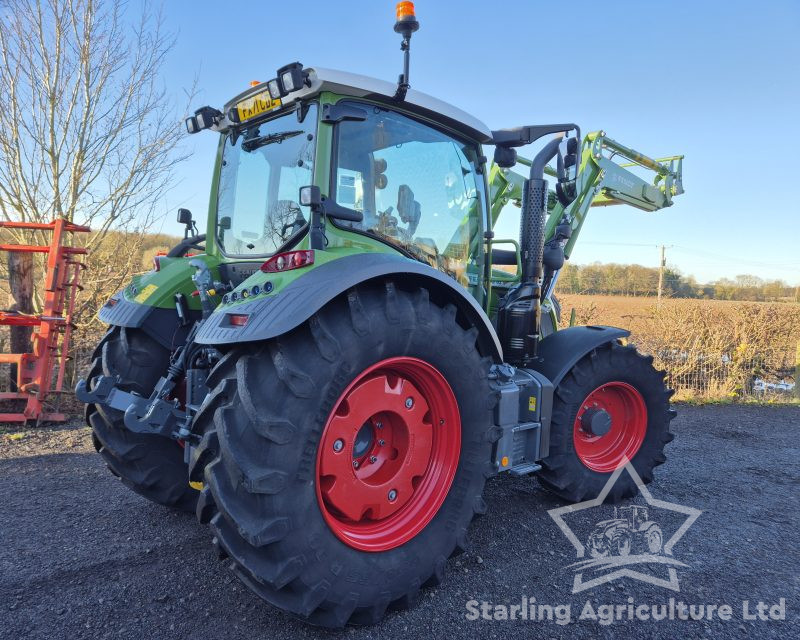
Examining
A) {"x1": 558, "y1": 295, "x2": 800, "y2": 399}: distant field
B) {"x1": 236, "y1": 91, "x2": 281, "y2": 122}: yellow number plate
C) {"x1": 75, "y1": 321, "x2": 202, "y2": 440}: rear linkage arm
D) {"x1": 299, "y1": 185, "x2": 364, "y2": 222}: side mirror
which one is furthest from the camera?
{"x1": 558, "y1": 295, "x2": 800, "y2": 399}: distant field

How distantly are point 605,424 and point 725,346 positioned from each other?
5.88 m

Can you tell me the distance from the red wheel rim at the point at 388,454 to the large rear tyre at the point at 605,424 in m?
1.11

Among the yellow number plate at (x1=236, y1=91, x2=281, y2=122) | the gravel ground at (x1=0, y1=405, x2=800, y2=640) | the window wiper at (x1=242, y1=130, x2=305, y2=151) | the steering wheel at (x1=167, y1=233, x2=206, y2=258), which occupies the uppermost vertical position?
the yellow number plate at (x1=236, y1=91, x2=281, y2=122)

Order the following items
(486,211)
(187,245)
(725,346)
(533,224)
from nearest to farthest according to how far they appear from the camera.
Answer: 1. (486,211)
2. (533,224)
3. (187,245)
4. (725,346)

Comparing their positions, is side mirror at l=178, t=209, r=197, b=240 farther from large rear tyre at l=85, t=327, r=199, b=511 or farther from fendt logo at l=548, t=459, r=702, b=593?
fendt logo at l=548, t=459, r=702, b=593

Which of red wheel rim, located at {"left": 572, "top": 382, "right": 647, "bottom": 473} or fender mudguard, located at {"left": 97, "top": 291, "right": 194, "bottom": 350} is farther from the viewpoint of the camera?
red wheel rim, located at {"left": 572, "top": 382, "right": 647, "bottom": 473}

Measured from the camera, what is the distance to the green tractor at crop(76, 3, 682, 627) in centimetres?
202

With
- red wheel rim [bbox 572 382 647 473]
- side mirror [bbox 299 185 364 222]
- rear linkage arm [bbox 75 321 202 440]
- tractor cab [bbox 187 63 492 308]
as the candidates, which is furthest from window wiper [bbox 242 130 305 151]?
red wheel rim [bbox 572 382 647 473]

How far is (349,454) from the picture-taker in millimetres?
2289

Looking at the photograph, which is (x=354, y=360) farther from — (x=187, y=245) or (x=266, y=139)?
(x=187, y=245)

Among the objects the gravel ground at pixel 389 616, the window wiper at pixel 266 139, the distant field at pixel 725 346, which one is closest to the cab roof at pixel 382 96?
the window wiper at pixel 266 139

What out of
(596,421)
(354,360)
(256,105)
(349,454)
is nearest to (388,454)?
(349,454)

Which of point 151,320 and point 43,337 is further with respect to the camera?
point 43,337

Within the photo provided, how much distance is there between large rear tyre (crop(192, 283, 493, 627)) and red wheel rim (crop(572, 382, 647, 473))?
1360 mm
